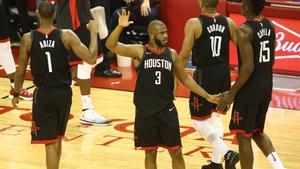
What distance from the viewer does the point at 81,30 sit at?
31.5 ft

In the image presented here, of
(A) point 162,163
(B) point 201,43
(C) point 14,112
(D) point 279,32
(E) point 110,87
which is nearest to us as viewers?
(B) point 201,43

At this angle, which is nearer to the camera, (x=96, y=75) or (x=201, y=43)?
(x=201, y=43)

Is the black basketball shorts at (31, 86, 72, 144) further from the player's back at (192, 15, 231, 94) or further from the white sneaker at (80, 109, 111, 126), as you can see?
the white sneaker at (80, 109, 111, 126)

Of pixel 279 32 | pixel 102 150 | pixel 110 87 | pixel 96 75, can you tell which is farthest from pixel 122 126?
pixel 279 32

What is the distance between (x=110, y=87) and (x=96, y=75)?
30.6 inches

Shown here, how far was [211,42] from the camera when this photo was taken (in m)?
7.58

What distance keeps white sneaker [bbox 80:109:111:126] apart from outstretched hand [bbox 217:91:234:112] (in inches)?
107

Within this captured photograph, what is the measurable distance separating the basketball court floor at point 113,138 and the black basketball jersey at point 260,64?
1317mm

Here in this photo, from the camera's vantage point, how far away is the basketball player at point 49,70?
7.00 meters

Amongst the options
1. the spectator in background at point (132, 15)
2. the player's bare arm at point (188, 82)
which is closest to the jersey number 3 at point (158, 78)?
the player's bare arm at point (188, 82)

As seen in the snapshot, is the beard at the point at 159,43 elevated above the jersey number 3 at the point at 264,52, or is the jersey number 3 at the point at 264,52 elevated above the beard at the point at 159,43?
the beard at the point at 159,43

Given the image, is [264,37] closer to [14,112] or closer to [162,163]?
[162,163]

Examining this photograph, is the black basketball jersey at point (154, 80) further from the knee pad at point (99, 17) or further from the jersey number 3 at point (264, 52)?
the knee pad at point (99, 17)

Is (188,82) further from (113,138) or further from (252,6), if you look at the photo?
(113,138)
